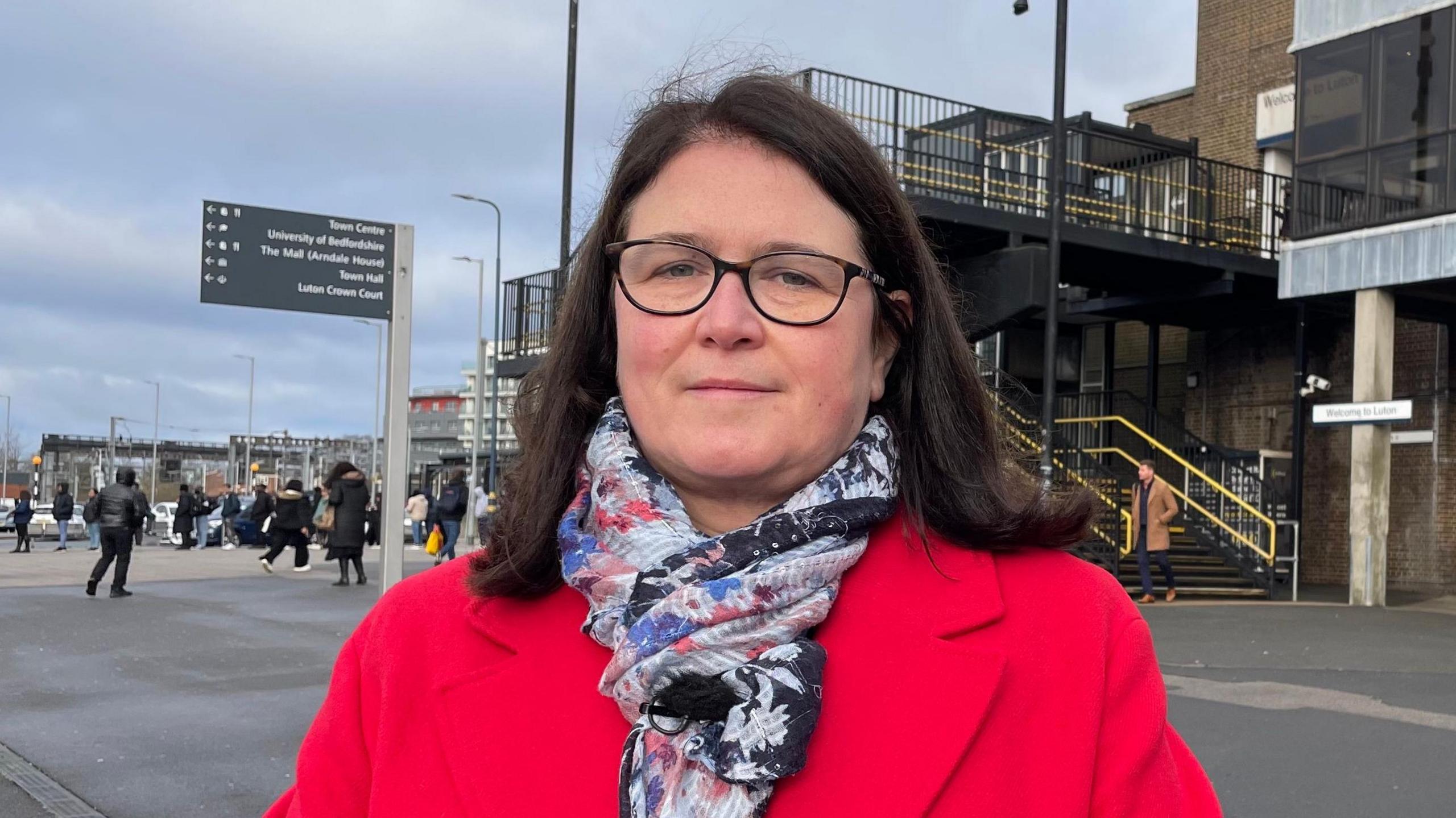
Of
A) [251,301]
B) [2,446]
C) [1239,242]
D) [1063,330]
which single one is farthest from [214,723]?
[2,446]

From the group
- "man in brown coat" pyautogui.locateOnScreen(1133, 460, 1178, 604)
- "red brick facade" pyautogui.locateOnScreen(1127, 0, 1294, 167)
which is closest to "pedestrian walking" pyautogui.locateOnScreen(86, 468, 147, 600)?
"man in brown coat" pyautogui.locateOnScreen(1133, 460, 1178, 604)

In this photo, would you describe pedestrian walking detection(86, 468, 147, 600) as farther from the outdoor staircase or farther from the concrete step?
the concrete step

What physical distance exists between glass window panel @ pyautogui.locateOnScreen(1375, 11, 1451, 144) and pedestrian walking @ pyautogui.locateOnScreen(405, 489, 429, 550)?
14.3 m

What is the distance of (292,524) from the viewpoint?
857 inches

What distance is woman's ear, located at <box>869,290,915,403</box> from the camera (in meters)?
2.11

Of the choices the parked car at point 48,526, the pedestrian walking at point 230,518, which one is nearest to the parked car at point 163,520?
the parked car at point 48,526

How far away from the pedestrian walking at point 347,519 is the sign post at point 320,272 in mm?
9250

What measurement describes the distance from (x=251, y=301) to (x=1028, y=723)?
28.4 ft

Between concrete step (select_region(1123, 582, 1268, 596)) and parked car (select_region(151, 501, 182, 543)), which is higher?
concrete step (select_region(1123, 582, 1268, 596))

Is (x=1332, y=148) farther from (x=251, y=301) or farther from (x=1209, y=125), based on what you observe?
(x=251, y=301)

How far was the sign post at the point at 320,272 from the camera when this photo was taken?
31.0ft

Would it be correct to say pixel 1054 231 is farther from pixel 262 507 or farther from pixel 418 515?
pixel 262 507

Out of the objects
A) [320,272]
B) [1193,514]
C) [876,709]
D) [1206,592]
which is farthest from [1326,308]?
[876,709]

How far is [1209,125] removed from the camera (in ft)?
80.4
